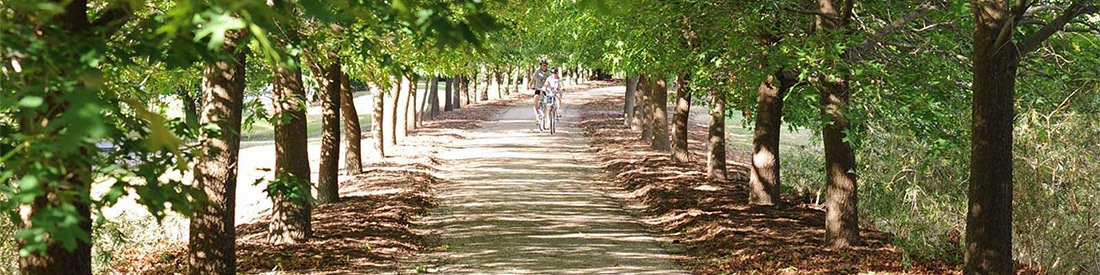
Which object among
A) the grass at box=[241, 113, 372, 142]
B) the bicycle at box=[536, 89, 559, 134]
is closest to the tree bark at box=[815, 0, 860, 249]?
the bicycle at box=[536, 89, 559, 134]

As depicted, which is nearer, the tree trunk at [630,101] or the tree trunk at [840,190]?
the tree trunk at [840,190]

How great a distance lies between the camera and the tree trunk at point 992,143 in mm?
9188

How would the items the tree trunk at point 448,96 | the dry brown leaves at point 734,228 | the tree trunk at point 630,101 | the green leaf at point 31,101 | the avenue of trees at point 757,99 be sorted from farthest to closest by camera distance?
the tree trunk at point 448,96
the tree trunk at point 630,101
the dry brown leaves at point 734,228
the avenue of trees at point 757,99
the green leaf at point 31,101

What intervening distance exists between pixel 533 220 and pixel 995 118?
8679mm

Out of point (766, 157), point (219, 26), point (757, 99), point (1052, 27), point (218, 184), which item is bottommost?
point (766, 157)

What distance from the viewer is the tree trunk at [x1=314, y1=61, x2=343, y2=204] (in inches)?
639

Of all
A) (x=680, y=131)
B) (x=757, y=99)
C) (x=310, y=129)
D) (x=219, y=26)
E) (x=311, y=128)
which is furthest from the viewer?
(x=311, y=128)

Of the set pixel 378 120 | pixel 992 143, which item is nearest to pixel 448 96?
pixel 378 120

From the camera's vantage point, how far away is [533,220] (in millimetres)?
17125

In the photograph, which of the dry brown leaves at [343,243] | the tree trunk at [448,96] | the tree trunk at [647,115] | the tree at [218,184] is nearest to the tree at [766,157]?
the dry brown leaves at [343,243]

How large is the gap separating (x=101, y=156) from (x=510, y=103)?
53.2m

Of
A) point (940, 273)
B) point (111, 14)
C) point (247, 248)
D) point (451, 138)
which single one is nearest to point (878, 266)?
point (940, 273)

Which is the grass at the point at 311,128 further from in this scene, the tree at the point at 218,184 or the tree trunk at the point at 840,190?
the tree at the point at 218,184

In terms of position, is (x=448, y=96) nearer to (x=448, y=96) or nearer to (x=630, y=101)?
(x=448, y=96)
